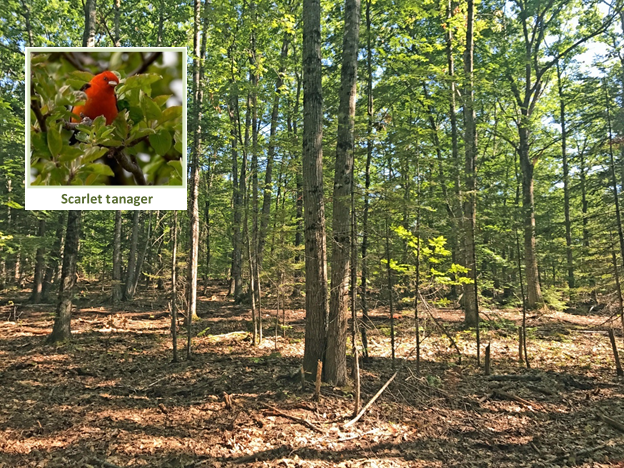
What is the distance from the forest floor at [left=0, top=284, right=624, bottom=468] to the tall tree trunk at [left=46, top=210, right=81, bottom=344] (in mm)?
399

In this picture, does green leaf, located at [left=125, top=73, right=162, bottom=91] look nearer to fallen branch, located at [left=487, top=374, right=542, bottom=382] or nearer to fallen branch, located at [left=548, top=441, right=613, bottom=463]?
fallen branch, located at [left=548, top=441, right=613, bottom=463]

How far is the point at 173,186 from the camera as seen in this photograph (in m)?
3.67

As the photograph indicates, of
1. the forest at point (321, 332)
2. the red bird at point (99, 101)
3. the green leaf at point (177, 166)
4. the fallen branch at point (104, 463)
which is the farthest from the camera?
the forest at point (321, 332)

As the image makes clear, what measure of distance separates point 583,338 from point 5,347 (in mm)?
17028

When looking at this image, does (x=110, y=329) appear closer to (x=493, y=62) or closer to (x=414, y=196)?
(x=414, y=196)

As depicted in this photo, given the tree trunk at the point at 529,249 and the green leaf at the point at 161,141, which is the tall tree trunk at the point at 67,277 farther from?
the tree trunk at the point at 529,249

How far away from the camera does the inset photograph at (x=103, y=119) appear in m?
3.22

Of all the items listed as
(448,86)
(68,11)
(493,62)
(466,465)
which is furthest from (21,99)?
(493,62)

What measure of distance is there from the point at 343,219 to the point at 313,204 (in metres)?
0.61

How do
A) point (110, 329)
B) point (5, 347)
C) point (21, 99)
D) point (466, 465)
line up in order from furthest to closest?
point (21, 99) → point (110, 329) → point (5, 347) → point (466, 465)

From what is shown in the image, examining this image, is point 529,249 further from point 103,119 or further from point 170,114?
point 103,119

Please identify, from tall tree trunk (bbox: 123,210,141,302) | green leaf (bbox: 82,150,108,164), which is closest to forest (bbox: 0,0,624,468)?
green leaf (bbox: 82,150,108,164)

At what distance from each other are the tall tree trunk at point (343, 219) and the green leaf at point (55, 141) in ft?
12.9

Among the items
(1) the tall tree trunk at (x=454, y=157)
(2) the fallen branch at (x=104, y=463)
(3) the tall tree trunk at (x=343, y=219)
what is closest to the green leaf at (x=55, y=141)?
(2) the fallen branch at (x=104, y=463)
